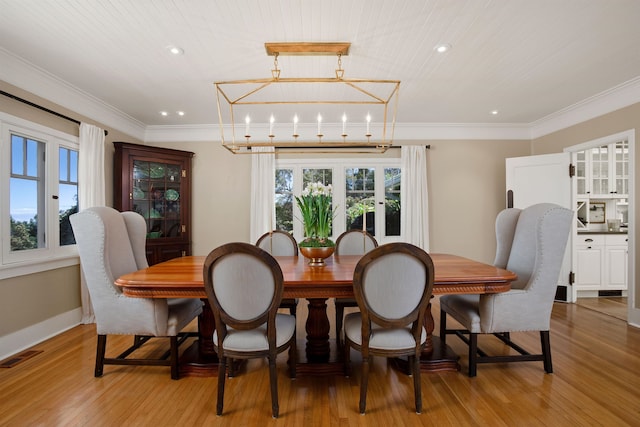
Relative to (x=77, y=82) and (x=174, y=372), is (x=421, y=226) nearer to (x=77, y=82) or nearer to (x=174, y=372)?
(x=174, y=372)

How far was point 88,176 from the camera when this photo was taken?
11.1ft

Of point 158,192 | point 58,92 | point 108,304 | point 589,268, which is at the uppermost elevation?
point 58,92

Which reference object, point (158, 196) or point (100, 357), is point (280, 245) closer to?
point (100, 357)

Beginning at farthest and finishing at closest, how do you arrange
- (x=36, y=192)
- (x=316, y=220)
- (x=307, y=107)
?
1. (x=307, y=107)
2. (x=36, y=192)
3. (x=316, y=220)

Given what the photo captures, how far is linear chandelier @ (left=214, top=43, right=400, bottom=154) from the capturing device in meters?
2.37

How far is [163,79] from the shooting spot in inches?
119

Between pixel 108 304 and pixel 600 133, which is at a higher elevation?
pixel 600 133

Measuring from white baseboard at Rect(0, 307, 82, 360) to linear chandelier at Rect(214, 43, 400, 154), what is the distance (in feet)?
7.86

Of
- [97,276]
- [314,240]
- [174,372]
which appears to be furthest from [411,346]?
[97,276]

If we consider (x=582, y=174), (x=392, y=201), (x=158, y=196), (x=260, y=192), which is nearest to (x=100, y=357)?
(x=158, y=196)

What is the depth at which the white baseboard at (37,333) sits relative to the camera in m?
2.54

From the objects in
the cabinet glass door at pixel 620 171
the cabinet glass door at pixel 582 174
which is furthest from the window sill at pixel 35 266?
the cabinet glass door at pixel 620 171

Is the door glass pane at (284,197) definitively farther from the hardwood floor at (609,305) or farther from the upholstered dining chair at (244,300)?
the hardwood floor at (609,305)

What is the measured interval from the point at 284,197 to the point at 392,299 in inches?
126
